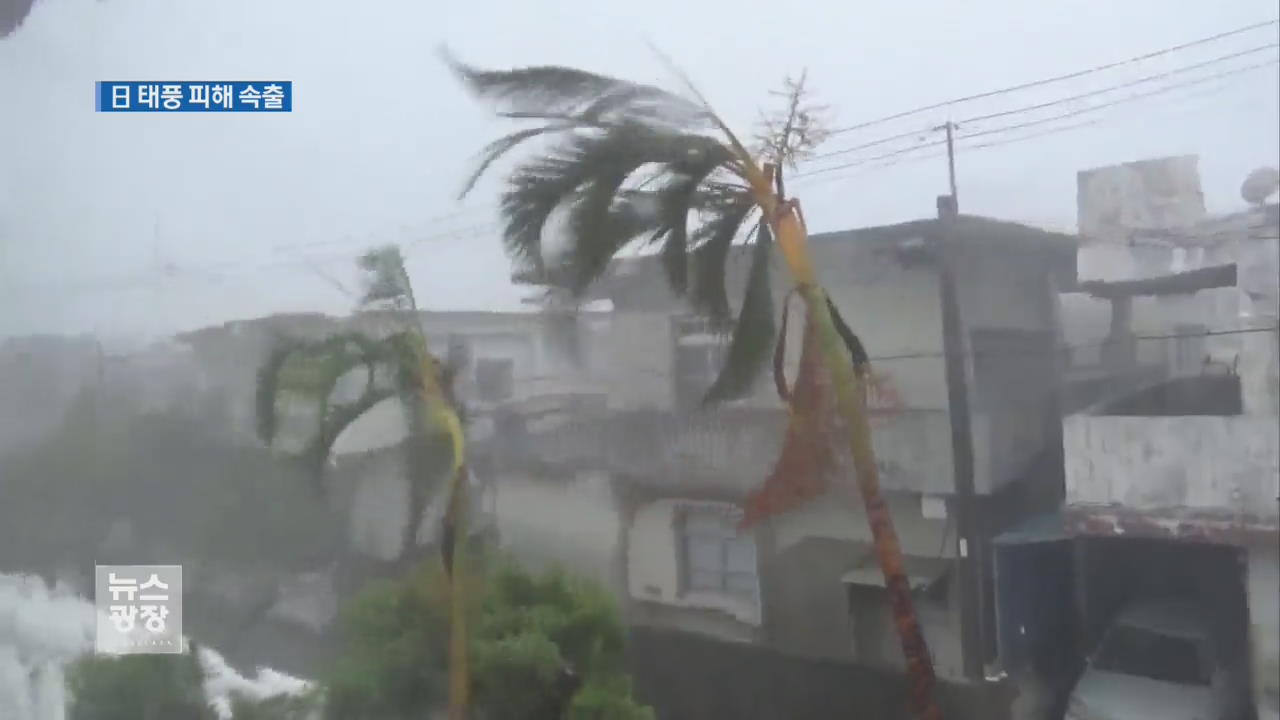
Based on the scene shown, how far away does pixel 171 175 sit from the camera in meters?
1.94

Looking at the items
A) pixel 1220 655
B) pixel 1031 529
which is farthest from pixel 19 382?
pixel 1220 655

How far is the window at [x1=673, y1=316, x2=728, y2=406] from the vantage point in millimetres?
1475

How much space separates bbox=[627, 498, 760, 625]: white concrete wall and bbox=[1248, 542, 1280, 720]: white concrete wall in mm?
656

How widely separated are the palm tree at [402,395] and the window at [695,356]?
412mm

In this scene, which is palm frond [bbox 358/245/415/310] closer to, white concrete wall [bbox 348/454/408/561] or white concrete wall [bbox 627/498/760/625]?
white concrete wall [bbox 348/454/408/561]

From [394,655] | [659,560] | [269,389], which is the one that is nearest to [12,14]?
[269,389]

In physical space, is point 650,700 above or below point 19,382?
below

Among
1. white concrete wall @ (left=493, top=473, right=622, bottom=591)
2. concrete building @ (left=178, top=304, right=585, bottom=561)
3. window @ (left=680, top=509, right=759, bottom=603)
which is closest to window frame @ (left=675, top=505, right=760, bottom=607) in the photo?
window @ (left=680, top=509, right=759, bottom=603)

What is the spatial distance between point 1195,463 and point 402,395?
118cm

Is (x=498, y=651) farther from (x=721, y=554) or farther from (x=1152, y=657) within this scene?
(x=1152, y=657)

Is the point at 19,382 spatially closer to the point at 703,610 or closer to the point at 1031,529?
the point at 703,610

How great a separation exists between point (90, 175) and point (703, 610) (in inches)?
58.0

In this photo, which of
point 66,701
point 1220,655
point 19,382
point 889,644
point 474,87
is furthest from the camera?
point 19,382

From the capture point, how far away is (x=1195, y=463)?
3.75 ft
